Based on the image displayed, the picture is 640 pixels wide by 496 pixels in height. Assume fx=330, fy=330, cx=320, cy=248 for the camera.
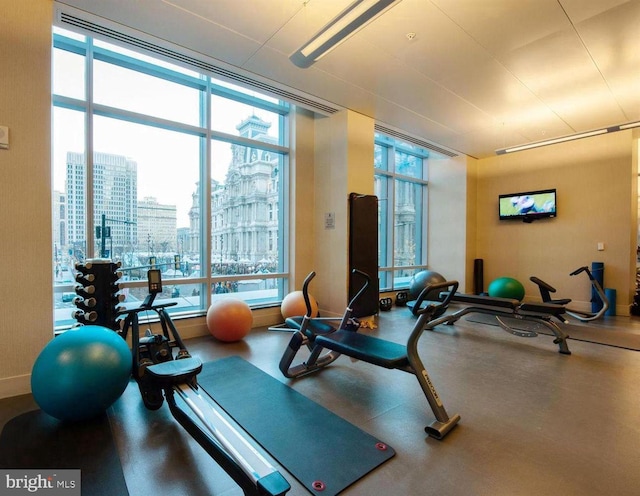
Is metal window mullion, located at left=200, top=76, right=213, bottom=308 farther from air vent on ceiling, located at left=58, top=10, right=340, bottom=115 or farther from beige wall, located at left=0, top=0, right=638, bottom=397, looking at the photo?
beige wall, located at left=0, top=0, right=638, bottom=397

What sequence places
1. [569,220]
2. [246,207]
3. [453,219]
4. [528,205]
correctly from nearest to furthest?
1. [246,207]
2. [569,220]
3. [528,205]
4. [453,219]

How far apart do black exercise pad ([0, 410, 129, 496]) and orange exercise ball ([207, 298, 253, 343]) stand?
5.69 feet

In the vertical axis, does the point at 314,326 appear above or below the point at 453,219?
below

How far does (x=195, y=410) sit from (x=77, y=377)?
34.9 inches

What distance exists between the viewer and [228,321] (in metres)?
4.03

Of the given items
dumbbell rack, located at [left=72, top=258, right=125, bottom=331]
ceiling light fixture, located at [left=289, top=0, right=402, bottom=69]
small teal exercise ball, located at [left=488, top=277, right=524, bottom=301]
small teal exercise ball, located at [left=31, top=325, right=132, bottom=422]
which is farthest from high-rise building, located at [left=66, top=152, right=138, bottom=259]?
small teal exercise ball, located at [left=488, top=277, right=524, bottom=301]

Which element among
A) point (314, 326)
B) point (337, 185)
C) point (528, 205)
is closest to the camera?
point (314, 326)

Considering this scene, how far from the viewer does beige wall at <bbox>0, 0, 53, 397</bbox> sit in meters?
2.67

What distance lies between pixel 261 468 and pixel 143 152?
3.94 metres

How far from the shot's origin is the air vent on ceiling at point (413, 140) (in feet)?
19.0

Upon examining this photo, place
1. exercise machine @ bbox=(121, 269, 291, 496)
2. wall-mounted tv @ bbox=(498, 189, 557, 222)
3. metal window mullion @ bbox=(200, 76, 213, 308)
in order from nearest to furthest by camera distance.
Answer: exercise machine @ bbox=(121, 269, 291, 496)
metal window mullion @ bbox=(200, 76, 213, 308)
wall-mounted tv @ bbox=(498, 189, 557, 222)

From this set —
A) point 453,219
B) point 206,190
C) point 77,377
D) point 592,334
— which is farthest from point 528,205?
point 77,377

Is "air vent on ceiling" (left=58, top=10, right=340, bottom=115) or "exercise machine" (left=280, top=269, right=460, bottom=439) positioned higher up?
"air vent on ceiling" (left=58, top=10, right=340, bottom=115)

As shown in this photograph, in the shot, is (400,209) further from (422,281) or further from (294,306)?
(294,306)
